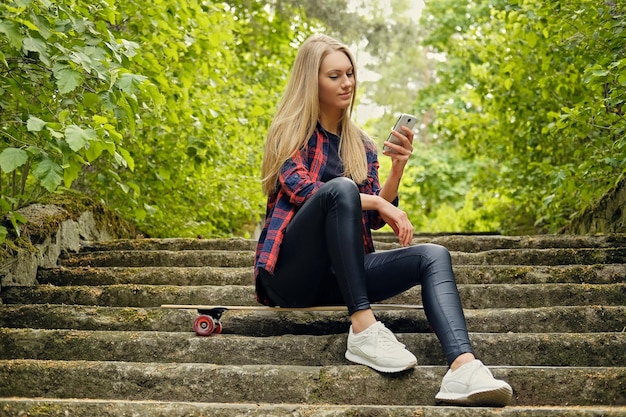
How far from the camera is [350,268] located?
9.02 feet

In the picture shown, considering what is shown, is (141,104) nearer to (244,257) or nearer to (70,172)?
(244,257)

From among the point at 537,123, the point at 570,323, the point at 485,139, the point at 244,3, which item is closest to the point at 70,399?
the point at 570,323

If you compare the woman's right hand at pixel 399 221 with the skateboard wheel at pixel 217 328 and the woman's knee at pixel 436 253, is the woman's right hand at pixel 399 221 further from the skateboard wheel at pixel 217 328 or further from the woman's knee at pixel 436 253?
the skateboard wheel at pixel 217 328

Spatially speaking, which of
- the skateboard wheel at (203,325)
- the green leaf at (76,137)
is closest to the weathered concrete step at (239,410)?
the skateboard wheel at (203,325)

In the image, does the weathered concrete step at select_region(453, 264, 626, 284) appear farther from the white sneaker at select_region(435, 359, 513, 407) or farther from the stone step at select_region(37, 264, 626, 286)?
the white sneaker at select_region(435, 359, 513, 407)

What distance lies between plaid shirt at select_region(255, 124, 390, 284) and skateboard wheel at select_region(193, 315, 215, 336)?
274mm

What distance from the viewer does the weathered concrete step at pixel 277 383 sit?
8.42ft

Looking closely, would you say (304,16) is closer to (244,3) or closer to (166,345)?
(244,3)

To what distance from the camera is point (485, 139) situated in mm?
8070

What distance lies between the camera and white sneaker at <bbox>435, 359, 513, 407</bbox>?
2.36 m

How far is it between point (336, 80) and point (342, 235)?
727 millimetres

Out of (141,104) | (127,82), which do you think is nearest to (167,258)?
(141,104)

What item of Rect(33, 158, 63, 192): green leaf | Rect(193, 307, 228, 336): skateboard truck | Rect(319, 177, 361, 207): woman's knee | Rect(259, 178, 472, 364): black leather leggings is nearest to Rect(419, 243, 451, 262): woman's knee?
Rect(259, 178, 472, 364): black leather leggings

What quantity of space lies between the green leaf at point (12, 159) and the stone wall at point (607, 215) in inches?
144
